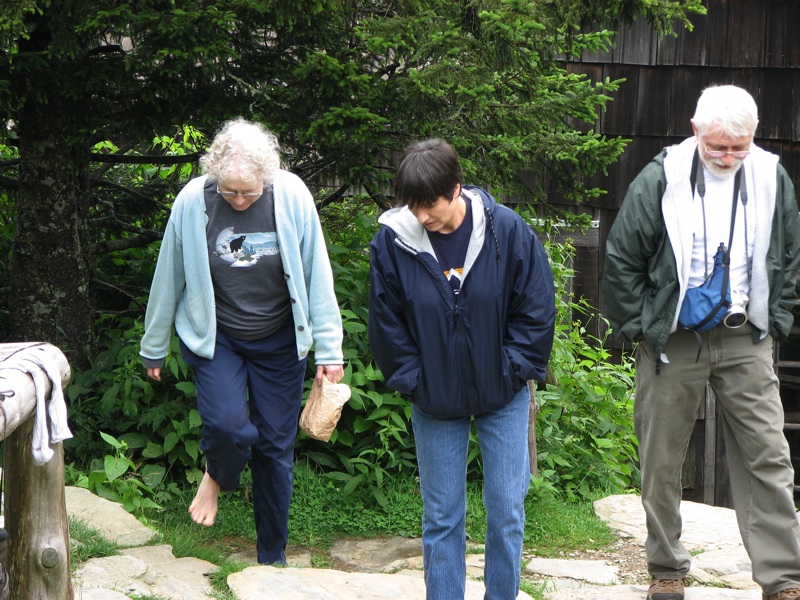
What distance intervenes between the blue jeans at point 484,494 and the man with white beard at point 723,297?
0.71 metres

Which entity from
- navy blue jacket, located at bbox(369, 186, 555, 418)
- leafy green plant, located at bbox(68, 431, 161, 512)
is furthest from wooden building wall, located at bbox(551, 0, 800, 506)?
navy blue jacket, located at bbox(369, 186, 555, 418)

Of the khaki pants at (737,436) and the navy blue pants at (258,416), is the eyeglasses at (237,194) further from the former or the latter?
the khaki pants at (737,436)

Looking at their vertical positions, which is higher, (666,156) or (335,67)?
(335,67)

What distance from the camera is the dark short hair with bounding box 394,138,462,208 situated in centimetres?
332

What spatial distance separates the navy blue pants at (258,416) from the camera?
4164 millimetres

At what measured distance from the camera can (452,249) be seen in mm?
3537

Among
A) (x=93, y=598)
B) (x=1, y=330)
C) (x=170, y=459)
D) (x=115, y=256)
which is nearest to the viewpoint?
(x=93, y=598)

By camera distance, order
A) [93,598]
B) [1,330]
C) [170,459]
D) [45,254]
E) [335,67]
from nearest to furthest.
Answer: [93,598] → [335,67] → [170,459] → [45,254] → [1,330]

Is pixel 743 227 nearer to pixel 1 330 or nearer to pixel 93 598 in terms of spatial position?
pixel 93 598

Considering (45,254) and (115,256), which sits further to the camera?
(115,256)

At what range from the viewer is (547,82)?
18.8 feet

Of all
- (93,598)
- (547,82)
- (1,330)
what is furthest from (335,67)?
(1,330)

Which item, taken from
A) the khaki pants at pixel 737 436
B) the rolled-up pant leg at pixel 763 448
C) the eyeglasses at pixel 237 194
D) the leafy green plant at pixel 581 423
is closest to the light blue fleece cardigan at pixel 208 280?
the eyeglasses at pixel 237 194

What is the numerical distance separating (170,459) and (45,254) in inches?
59.8
